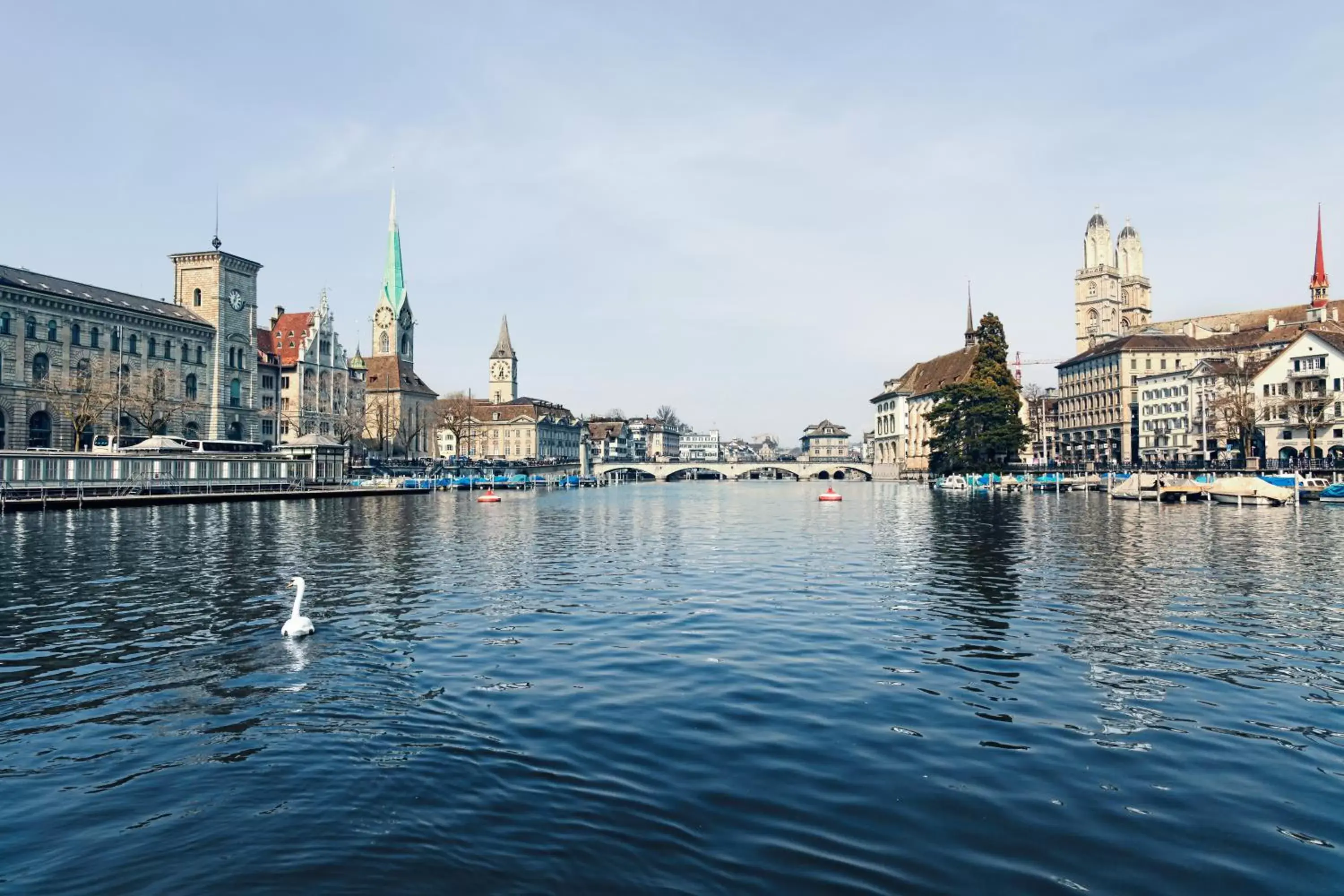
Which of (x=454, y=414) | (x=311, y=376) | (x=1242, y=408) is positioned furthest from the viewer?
(x=454, y=414)

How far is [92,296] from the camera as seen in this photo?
3826 inches

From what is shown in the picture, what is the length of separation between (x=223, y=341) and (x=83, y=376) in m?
24.4

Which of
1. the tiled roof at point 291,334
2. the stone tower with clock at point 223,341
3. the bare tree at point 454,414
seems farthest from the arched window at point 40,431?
the bare tree at point 454,414

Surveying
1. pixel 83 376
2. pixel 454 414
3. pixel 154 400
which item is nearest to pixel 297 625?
pixel 154 400

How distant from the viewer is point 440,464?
499 feet

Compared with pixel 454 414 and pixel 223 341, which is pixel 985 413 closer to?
pixel 454 414

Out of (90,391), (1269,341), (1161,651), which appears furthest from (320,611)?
(1269,341)

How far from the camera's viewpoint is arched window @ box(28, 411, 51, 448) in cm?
8825

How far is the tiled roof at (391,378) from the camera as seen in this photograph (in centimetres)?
17662

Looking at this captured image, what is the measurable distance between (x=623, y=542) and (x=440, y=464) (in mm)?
114051

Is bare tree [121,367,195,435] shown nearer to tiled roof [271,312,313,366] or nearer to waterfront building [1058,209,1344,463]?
tiled roof [271,312,313,366]

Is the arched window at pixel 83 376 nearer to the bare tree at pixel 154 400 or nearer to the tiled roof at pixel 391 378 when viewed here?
the bare tree at pixel 154 400

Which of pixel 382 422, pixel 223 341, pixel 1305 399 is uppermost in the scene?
pixel 223 341

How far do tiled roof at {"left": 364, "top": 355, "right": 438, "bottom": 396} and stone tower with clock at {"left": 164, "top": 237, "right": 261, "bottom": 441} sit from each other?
180ft
